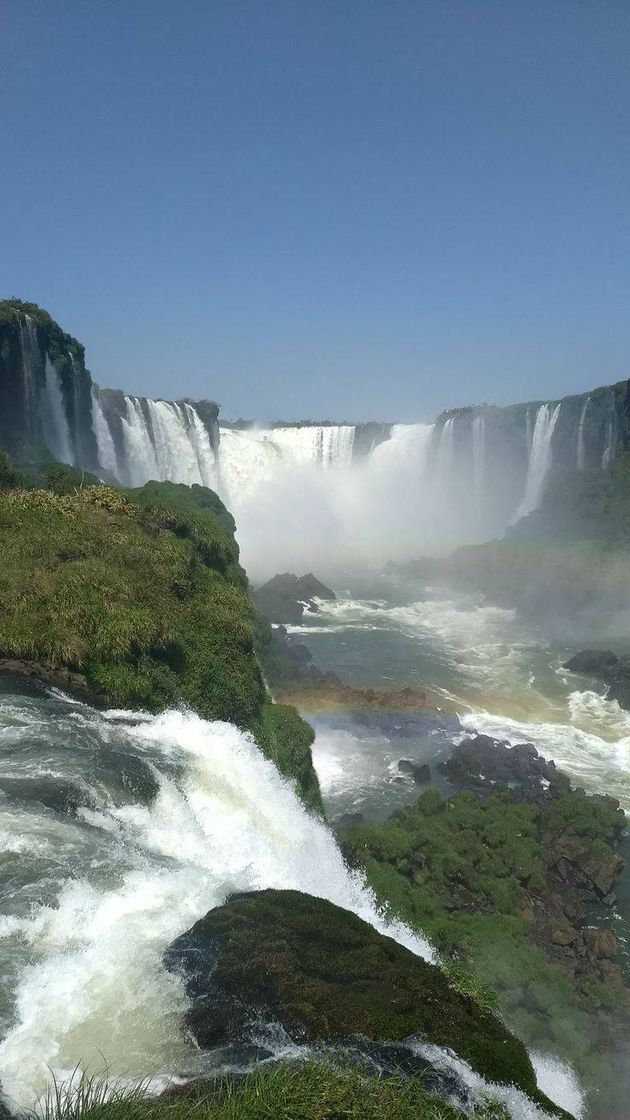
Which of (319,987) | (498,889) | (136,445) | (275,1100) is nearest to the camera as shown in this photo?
(275,1100)

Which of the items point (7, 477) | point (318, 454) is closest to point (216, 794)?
point (7, 477)

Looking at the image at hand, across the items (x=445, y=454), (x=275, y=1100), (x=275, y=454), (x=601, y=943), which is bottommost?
(x=601, y=943)

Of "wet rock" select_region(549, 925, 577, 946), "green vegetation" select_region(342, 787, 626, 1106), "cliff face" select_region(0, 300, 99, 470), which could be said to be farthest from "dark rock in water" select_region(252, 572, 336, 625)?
"wet rock" select_region(549, 925, 577, 946)

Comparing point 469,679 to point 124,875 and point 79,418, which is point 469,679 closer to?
point 124,875

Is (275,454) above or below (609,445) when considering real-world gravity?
above

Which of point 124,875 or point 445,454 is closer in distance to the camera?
point 124,875

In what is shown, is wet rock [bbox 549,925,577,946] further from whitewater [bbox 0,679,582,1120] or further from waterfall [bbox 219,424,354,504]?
waterfall [bbox 219,424,354,504]

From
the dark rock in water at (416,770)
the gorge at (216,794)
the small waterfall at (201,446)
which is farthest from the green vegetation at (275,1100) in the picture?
the small waterfall at (201,446)
